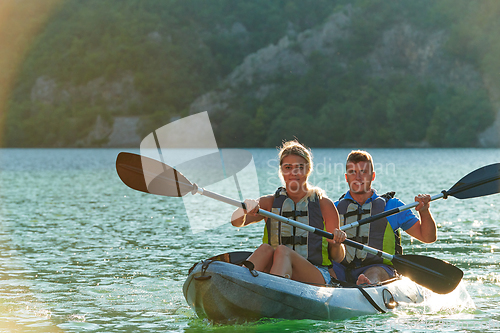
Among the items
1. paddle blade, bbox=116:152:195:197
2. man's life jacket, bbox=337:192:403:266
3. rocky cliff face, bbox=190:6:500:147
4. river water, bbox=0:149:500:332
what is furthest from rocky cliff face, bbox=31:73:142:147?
man's life jacket, bbox=337:192:403:266

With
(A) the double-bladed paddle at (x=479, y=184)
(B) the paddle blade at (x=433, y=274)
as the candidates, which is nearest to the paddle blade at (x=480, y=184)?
(A) the double-bladed paddle at (x=479, y=184)

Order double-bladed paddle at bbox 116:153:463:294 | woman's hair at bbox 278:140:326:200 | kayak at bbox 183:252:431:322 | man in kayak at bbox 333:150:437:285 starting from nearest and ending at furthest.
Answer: kayak at bbox 183:252:431:322
woman's hair at bbox 278:140:326:200
double-bladed paddle at bbox 116:153:463:294
man in kayak at bbox 333:150:437:285

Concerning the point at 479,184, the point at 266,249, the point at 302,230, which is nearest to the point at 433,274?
the point at 479,184

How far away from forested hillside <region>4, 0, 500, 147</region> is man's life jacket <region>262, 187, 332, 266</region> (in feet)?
265

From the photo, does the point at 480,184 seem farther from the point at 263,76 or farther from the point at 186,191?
the point at 263,76

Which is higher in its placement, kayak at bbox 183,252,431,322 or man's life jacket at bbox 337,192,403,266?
man's life jacket at bbox 337,192,403,266

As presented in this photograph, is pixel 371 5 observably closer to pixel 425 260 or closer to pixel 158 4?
pixel 158 4

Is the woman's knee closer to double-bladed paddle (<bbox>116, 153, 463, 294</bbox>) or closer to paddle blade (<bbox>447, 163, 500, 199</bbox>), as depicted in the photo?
double-bladed paddle (<bbox>116, 153, 463, 294</bbox>)

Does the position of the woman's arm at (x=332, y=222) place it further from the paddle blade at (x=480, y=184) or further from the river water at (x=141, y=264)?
the paddle blade at (x=480, y=184)

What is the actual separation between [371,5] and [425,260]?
338 ft

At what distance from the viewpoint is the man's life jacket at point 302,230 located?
6082mm

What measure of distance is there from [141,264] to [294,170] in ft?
15.0

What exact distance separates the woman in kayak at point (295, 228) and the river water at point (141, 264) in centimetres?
54

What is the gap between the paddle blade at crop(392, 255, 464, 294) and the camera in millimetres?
6707
